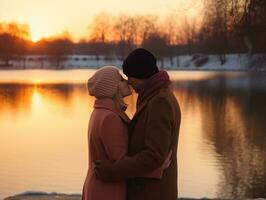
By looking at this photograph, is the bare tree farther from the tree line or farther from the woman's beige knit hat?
the woman's beige knit hat

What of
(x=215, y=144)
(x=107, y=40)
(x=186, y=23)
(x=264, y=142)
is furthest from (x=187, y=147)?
(x=107, y=40)

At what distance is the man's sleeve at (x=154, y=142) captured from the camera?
291 cm

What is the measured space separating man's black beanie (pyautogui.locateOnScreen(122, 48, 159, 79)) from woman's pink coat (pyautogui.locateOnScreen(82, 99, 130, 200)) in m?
0.21

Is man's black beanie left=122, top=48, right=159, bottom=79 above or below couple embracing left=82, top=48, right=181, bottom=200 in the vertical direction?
above

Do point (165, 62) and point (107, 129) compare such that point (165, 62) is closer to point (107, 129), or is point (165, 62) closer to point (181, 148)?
point (181, 148)

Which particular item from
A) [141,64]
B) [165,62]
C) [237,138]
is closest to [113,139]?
[141,64]

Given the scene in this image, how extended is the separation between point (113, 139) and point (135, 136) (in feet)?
0.39

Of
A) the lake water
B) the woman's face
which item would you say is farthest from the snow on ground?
the woman's face

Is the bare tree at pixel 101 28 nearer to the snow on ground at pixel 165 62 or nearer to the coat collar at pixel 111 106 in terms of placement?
the snow on ground at pixel 165 62

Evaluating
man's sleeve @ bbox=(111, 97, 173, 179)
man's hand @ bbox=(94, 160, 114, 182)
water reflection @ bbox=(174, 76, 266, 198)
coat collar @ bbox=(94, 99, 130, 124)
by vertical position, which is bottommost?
water reflection @ bbox=(174, 76, 266, 198)

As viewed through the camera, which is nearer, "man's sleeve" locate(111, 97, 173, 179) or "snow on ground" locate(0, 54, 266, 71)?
"man's sleeve" locate(111, 97, 173, 179)

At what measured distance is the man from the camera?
292 centimetres

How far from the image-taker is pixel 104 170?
3.01m

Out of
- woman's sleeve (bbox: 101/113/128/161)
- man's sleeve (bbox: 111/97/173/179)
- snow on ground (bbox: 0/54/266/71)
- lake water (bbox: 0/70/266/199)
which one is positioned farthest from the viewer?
snow on ground (bbox: 0/54/266/71)
